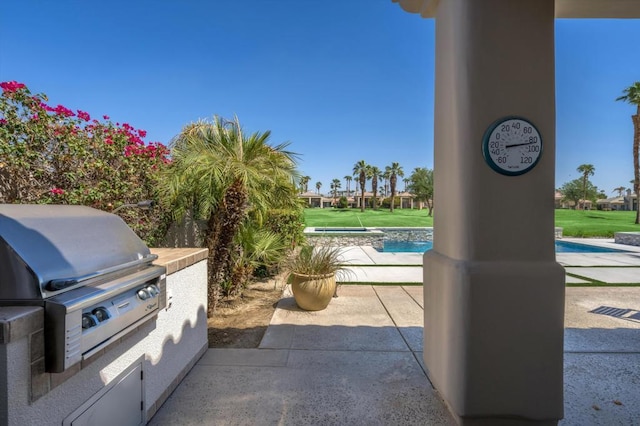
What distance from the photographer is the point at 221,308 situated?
524cm

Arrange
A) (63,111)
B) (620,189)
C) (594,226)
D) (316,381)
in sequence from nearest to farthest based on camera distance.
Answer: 1. (316,381)
2. (63,111)
3. (594,226)
4. (620,189)

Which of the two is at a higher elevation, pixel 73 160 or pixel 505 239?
pixel 73 160

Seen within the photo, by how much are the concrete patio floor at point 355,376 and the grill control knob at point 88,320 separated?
1.44m

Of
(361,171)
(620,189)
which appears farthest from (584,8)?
(620,189)

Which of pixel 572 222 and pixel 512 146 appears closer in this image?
pixel 512 146

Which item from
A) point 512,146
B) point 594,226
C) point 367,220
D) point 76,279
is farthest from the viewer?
point 367,220

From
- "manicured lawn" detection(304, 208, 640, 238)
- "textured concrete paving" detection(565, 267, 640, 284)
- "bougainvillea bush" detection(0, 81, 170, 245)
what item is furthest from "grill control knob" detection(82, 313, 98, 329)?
"manicured lawn" detection(304, 208, 640, 238)

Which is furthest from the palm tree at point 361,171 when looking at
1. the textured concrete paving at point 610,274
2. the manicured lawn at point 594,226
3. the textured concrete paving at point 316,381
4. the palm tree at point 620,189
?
the palm tree at point 620,189

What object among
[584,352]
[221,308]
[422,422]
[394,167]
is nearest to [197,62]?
[221,308]

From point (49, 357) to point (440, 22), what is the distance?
372 cm

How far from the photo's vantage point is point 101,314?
165cm

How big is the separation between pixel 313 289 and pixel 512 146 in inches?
142

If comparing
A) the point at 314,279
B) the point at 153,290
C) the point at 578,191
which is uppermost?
the point at 578,191

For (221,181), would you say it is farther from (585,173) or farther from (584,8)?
(585,173)
